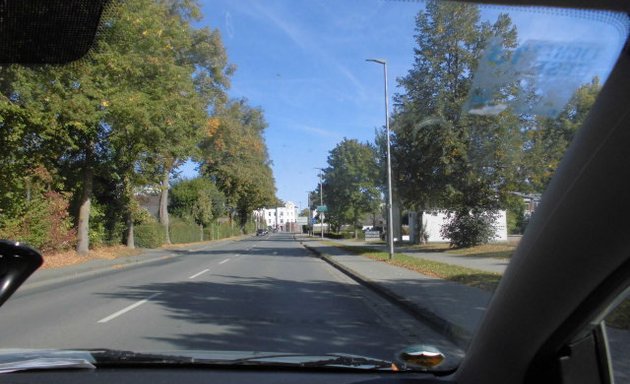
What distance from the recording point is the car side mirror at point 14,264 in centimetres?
249

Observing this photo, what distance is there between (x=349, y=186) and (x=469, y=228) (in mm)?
32502

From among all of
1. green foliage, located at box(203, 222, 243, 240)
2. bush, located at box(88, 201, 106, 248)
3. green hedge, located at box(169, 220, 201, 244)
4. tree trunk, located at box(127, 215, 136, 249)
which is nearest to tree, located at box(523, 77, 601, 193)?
bush, located at box(88, 201, 106, 248)

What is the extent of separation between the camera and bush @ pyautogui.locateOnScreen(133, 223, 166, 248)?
1590 inches

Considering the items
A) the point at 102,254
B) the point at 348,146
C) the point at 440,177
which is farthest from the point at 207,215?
the point at 440,177

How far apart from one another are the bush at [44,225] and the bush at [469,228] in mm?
17734

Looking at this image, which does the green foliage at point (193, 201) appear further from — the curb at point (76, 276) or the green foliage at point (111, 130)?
the curb at point (76, 276)

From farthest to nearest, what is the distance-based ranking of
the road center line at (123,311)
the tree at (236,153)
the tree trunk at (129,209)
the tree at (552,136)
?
the tree at (236,153) < the tree trunk at (129,209) < the road center line at (123,311) < the tree at (552,136)

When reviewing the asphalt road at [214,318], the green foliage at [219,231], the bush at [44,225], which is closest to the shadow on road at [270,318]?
the asphalt road at [214,318]

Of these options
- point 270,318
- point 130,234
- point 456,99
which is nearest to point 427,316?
point 270,318

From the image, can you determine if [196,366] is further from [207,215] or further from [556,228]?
[207,215]

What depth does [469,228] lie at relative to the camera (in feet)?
95.0

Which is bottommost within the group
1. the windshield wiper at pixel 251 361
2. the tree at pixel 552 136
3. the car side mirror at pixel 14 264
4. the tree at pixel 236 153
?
the windshield wiper at pixel 251 361

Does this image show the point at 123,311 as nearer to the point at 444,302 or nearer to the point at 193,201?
the point at 444,302

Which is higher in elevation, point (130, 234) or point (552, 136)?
point (552, 136)
